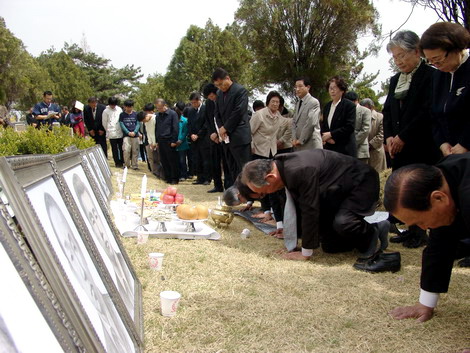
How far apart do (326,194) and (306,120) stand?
2142 millimetres

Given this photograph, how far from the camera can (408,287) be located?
2805mm

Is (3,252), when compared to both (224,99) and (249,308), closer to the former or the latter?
(249,308)

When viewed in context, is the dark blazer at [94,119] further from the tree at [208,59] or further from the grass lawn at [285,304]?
the tree at [208,59]

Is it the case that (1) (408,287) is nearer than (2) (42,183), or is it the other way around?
(2) (42,183)

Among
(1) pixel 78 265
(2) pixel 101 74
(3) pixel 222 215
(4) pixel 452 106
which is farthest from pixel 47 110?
(2) pixel 101 74

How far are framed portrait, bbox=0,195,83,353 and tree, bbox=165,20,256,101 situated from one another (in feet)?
94.5

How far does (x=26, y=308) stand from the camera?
0.92 meters

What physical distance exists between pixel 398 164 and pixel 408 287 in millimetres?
1472

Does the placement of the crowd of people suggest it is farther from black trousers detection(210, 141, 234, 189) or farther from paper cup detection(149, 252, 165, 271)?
paper cup detection(149, 252, 165, 271)

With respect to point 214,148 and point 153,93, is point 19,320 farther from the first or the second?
point 153,93

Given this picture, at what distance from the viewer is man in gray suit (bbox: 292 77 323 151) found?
534 cm

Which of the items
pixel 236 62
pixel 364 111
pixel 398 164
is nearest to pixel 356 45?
pixel 236 62

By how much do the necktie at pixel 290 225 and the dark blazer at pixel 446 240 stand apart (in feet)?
4.61

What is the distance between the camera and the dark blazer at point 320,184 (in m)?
3.27
